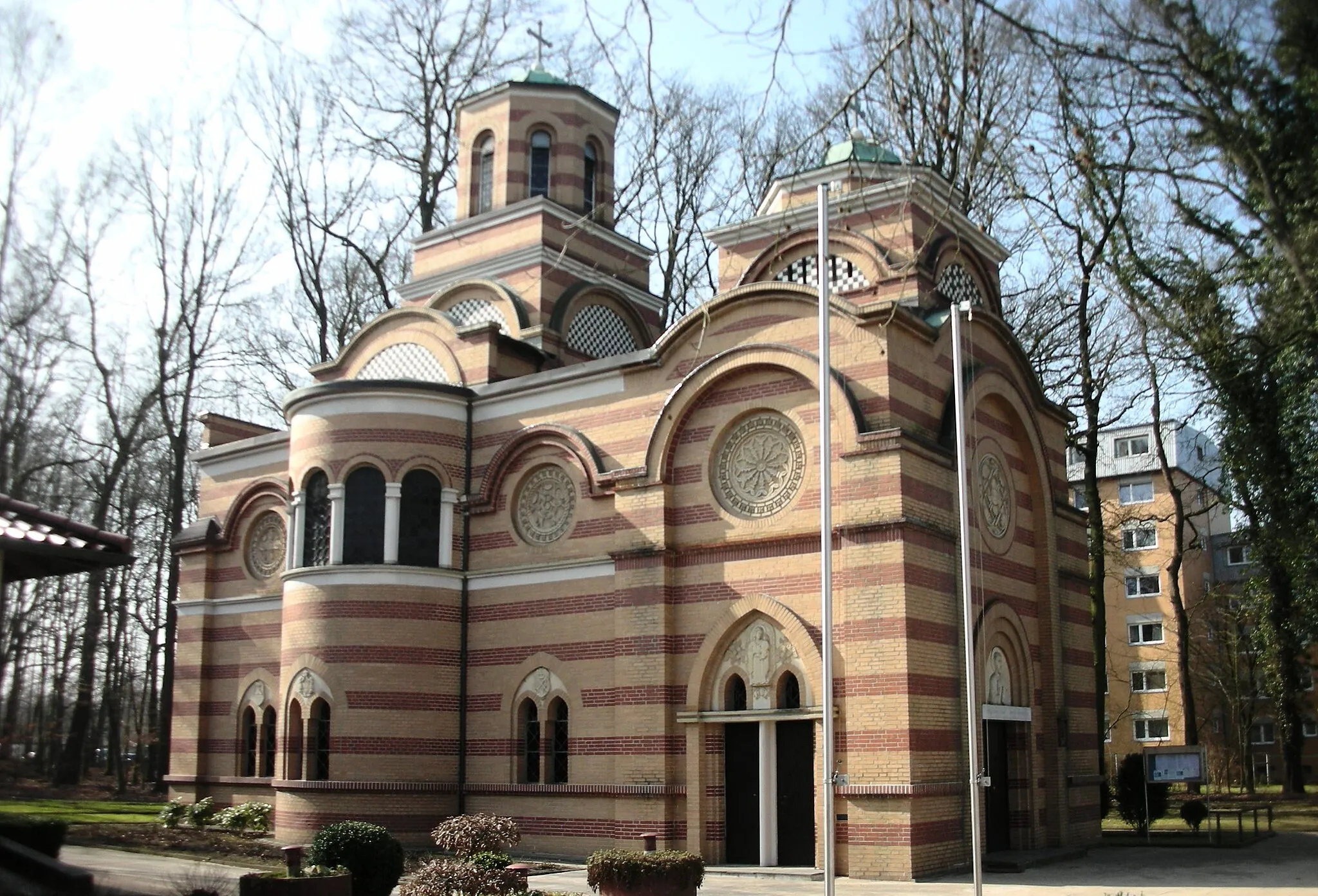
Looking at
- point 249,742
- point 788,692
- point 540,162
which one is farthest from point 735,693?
point 540,162

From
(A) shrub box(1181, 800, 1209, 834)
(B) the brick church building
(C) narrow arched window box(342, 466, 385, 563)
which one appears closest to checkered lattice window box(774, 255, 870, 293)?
(B) the brick church building

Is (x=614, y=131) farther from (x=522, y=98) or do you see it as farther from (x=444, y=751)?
(x=444, y=751)

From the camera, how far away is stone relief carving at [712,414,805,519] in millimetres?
19641

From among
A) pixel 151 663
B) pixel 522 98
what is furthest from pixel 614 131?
pixel 151 663

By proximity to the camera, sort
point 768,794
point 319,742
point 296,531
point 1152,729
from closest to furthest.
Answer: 1. point 768,794
2. point 319,742
3. point 296,531
4. point 1152,729

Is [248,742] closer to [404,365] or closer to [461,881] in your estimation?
[404,365]

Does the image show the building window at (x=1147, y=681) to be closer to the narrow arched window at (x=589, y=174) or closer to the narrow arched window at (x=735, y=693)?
the narrow arched window at (x=589, y=174)

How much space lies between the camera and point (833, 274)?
22.9 m

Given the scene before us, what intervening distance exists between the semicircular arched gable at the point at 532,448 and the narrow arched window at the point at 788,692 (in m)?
4.55

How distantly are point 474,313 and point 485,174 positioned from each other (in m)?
3.70

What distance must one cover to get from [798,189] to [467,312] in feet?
24.7

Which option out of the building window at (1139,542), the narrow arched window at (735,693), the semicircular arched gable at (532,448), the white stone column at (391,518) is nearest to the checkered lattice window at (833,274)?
the semicircular arched gable at (532,448)

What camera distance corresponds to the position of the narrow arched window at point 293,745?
72.8ft

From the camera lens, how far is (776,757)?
19.2 metres
